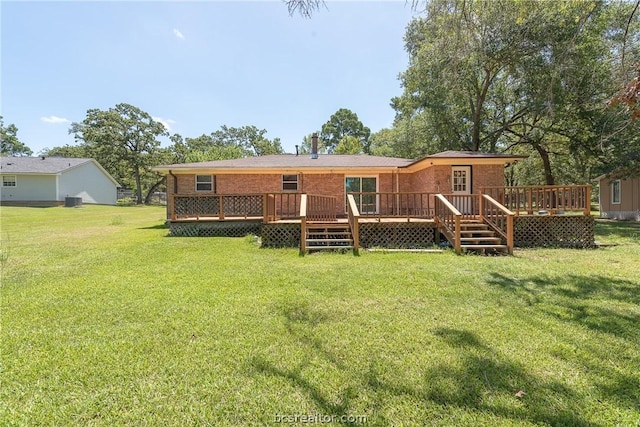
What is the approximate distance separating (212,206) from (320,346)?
30.4 feet

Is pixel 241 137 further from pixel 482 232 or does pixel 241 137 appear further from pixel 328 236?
pixel 482 232

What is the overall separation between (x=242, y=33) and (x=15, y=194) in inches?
1211

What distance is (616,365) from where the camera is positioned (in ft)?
9.16

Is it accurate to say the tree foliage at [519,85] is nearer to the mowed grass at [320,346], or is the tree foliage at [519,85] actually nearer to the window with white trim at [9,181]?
the mowed grass at [320,346]

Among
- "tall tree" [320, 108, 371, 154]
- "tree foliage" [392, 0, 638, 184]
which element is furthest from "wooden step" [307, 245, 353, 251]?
"tall tree" [320, 108, 371, 154]

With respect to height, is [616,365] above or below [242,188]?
below

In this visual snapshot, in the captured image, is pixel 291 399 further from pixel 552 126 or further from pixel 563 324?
pixel 552 126

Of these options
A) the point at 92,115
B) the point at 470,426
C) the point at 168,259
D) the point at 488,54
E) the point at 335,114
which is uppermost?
the point at 335,114

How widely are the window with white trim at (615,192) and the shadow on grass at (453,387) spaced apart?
76.5 feet

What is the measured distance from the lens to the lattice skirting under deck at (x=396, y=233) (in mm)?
9180

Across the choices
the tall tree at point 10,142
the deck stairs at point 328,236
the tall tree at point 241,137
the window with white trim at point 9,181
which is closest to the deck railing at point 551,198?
the deck stairs at point 328,236

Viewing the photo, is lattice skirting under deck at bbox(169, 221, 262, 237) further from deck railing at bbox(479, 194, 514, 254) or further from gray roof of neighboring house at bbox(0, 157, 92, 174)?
gray roof of neighboring house at bbox(0, 157, 92, 174)

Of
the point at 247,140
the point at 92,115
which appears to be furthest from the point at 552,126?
the point at 247,140

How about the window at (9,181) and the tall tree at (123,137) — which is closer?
the window at (9,181)
